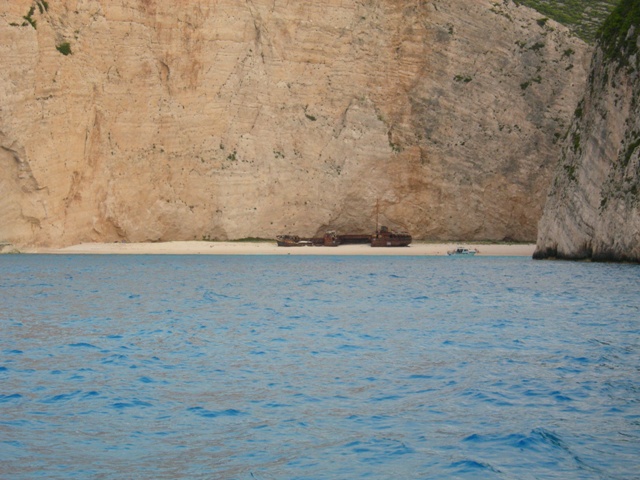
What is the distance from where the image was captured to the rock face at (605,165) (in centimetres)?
3909

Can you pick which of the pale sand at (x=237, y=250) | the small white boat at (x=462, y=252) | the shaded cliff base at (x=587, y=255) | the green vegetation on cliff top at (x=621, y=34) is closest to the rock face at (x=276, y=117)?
the pale sand at (x=237, y=250)

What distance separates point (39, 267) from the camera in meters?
42.4

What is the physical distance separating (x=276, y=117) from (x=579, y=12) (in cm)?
3176

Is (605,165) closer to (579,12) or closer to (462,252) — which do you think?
(462,252)

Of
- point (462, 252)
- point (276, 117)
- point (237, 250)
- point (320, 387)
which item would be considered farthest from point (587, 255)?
point (320, 387)

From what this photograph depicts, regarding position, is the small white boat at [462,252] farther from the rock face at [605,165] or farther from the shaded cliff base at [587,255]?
the rock face at [605,165]

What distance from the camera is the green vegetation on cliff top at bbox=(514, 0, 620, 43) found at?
224 ft

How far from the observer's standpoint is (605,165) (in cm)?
4150

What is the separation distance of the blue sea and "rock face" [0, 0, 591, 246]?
29.4m

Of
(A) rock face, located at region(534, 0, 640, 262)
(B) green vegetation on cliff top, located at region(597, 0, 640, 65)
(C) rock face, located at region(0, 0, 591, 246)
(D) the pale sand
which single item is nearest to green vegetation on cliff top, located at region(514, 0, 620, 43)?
(C) rock face, located at region(0, 0, 591, 246)

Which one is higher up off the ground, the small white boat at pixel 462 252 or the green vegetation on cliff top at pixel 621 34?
the green vegetation on cliff top at pixel 621 34

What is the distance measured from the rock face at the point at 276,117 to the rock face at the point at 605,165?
1441 cm

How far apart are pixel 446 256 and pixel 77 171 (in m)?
24.7

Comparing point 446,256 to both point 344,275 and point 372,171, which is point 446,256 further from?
point 344,275
